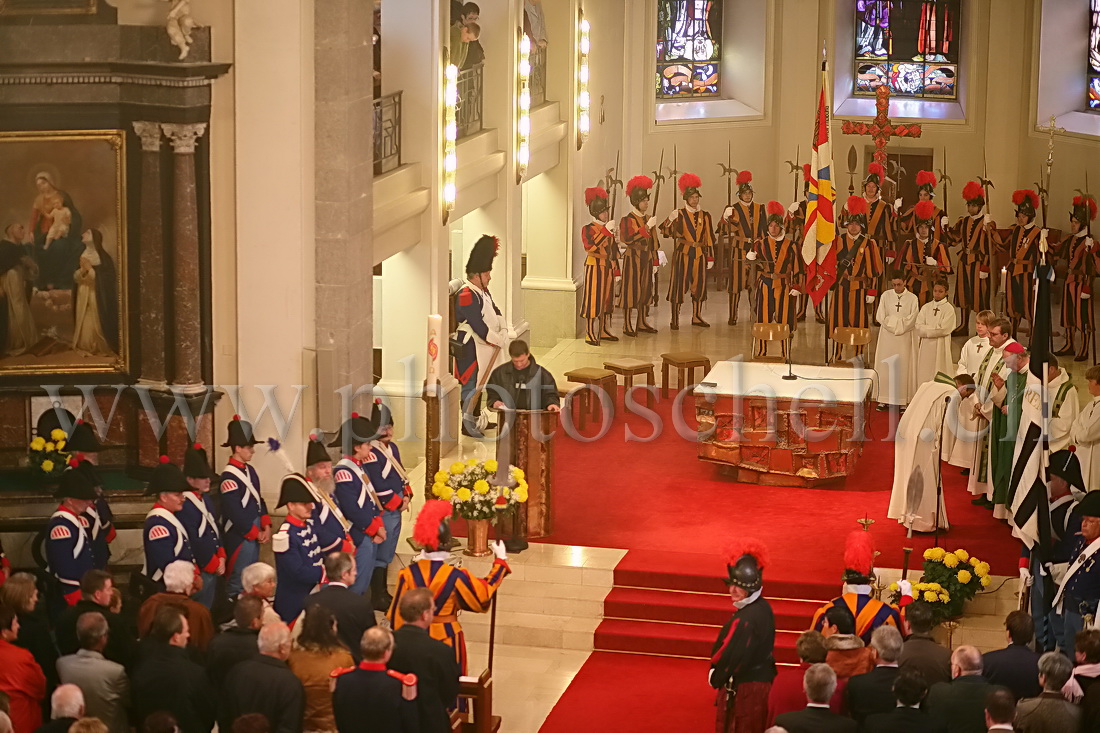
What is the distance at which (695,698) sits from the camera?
12.0 meters

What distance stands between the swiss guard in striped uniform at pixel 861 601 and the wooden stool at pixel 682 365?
7732 millimetres

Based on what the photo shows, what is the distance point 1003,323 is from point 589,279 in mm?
7075

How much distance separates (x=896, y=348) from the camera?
18.3 m

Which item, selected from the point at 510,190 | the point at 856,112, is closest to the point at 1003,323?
the point at 510,190

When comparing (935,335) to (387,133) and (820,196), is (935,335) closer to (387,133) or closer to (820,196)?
(820,196)

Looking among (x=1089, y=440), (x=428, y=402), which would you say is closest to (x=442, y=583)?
(x=428, y=402)

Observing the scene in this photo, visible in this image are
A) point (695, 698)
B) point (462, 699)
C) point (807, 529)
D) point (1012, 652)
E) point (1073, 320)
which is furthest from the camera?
point (1073, 320)

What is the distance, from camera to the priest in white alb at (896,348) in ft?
59.7

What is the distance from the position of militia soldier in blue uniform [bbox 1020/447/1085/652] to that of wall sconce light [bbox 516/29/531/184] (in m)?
8.42

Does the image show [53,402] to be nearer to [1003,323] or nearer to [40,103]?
[40,103]

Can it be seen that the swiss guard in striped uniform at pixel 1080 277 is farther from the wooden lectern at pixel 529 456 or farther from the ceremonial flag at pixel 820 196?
the wooden lectern at pixel 529 456

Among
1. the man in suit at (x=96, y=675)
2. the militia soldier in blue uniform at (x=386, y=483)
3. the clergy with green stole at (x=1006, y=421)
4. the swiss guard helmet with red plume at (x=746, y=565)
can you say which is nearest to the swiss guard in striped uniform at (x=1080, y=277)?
the clergy with green stole at (x=1006, y=421)

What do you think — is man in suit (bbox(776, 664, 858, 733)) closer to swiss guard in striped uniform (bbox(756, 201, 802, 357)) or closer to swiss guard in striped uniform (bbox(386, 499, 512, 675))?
swiss guard in striped uniform (bbox(386, 499, 512, 675))

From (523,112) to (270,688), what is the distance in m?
11.0
